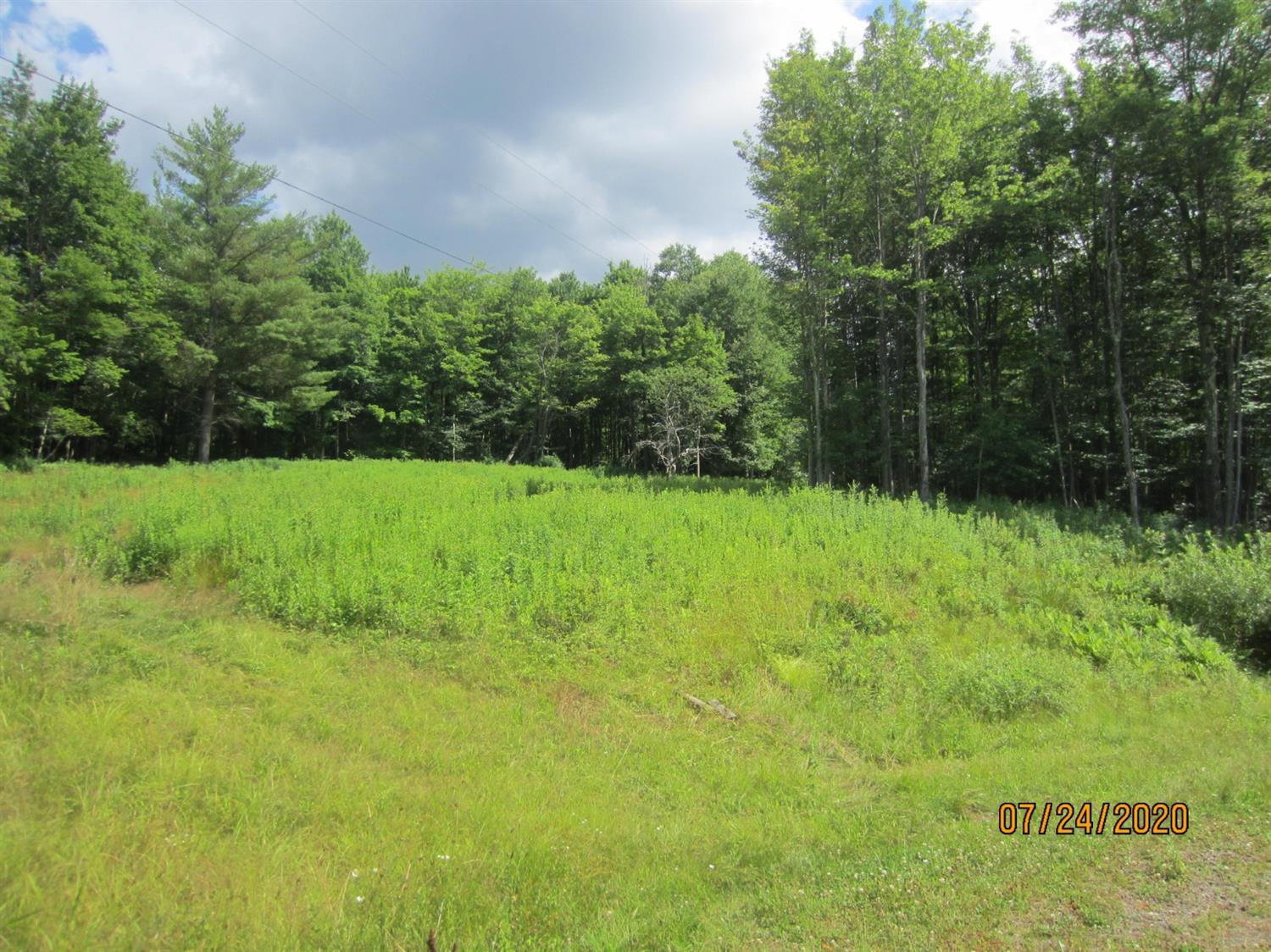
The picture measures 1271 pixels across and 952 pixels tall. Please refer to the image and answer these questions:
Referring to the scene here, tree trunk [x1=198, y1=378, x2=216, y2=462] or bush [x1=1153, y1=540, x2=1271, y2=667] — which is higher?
tree trunk [x1=198, y1=378, x2=216, y2=462]

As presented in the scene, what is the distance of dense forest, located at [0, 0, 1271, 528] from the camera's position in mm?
16328

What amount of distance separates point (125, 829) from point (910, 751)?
19.4 feet

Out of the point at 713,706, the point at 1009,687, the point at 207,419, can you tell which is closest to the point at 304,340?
the point at 207,419

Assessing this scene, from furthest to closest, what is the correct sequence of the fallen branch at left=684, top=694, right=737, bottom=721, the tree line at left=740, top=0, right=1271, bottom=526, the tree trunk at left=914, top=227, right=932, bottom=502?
1. the tree trunk at left=914, top=227, right=932, bottom=502
2. the tree line at left=740, top=0, right=1271, bottom=526
3. the fallen branch at left=684, top=694, right=737, bottom=721

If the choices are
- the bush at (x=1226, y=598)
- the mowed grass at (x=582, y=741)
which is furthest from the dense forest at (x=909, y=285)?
the mowed grass at (x=582, y=741)

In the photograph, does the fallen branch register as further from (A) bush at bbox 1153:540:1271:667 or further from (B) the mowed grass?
(A) bush at bbox 1153:540:1271:667

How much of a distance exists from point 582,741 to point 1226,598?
982cm

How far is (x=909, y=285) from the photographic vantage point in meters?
19.5

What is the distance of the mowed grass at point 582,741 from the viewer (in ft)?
9.47

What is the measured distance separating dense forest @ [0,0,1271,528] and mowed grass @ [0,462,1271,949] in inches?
387

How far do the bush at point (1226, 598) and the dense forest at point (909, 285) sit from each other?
8.77 meters

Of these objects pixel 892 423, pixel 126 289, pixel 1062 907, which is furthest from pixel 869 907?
pixel 126 289
